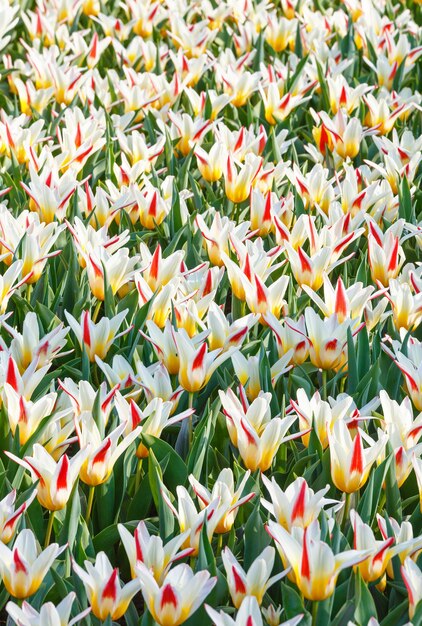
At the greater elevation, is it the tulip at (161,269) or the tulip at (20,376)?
the tulip at (20,376)

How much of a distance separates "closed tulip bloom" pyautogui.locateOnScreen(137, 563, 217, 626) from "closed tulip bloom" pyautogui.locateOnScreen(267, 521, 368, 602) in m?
0.12

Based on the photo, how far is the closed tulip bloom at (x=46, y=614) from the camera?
1300 mm

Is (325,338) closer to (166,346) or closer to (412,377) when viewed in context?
(412,377)

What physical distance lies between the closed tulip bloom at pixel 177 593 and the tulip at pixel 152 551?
52mm

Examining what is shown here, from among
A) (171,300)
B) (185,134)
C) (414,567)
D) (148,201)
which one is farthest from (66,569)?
(185,134)

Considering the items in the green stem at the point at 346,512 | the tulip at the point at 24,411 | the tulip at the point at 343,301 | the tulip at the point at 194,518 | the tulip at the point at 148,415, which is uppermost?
the tulip at the point at 24,411

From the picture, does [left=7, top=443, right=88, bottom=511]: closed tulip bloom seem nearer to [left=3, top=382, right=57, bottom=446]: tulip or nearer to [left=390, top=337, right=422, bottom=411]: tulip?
[left=3, top=382, right=57, bottom=446]: tulip

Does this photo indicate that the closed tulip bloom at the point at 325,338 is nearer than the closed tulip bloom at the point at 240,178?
Yes

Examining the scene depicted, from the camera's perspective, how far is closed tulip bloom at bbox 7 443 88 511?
5.01 feet

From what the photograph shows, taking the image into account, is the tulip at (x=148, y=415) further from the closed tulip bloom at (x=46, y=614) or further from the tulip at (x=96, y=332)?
the closed tulip bloom at (x=46, y=614)

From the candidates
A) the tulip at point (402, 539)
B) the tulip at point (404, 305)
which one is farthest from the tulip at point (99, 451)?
the tulip at point (404, 305)

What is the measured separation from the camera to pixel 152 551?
1.41 metres

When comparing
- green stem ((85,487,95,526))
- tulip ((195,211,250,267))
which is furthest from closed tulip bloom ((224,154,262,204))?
green stem ((85,487,95,526))

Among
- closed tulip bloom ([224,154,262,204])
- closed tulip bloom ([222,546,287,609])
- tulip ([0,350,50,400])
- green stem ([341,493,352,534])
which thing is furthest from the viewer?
closed tulip bloom ([224,154,262,204])
